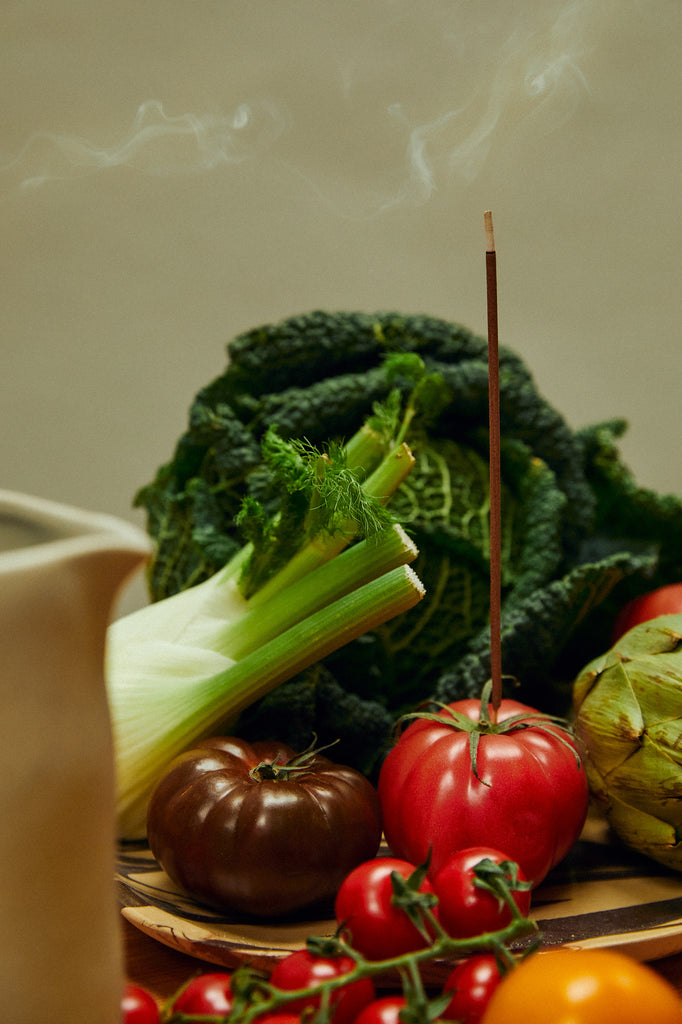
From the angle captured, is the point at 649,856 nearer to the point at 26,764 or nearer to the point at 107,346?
the point at 26,764

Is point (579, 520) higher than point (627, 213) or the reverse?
the reverse

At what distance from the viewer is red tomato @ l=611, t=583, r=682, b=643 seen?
37.9 inches

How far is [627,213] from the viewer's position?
4.58ft

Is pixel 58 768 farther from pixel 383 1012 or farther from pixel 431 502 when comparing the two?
pixel 431 502

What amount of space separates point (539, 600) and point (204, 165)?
825 millimetres

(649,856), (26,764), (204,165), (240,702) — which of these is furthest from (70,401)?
(26,764)

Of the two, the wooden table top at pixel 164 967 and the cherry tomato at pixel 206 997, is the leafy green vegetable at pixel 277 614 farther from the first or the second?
the cherry tomato at pixel 206 997

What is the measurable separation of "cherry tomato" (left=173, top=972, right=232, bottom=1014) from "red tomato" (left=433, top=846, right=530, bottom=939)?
5.1 inches

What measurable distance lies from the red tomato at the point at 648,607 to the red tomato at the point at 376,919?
0.55 metres

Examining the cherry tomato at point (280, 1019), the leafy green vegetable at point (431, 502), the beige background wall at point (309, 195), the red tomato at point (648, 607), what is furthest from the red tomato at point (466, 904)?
the beige background wall at point (309, 195)

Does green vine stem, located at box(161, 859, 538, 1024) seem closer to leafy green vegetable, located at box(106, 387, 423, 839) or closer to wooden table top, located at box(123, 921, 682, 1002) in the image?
wooden table top, located at box(123, 921, 682, 1002)

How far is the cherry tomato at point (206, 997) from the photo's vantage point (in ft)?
1.44

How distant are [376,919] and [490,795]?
0.53ft

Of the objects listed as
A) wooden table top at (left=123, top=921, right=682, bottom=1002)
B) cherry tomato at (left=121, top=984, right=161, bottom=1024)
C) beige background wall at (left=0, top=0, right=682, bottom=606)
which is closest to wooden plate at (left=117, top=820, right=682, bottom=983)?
wooden table top at (left=123, top=921, right=682, bottom=1002)
